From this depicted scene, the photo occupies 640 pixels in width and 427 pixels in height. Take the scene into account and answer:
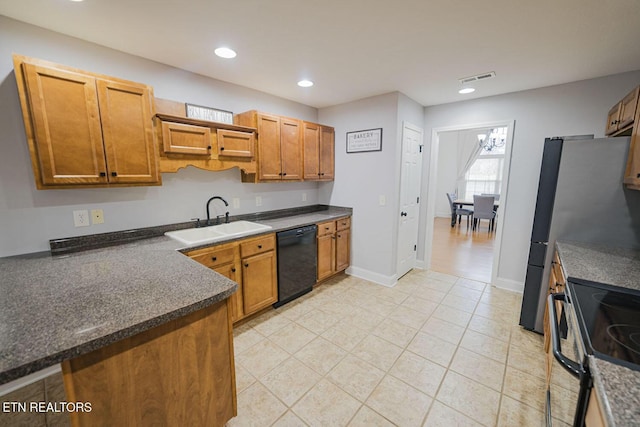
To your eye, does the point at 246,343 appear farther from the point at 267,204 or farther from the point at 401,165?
the point at 401,165

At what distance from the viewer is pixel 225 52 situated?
2.04m

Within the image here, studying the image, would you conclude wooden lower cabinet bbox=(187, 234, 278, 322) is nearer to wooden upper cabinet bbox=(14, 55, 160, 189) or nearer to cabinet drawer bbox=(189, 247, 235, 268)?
cabinet drawer bbox=(189, 247, 235, 268)

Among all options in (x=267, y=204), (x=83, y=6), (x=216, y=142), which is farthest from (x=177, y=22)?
(x=267, y=204)

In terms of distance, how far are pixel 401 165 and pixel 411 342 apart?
6.56ft

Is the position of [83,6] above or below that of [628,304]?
above

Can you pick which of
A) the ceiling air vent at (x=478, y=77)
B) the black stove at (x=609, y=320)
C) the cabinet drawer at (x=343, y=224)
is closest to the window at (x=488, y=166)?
the ceiling air vent at (x=478, y=77)

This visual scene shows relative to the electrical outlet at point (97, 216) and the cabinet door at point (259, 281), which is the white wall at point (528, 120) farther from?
the electrical outlet at point (97, 216)

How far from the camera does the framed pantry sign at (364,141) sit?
10.4ft

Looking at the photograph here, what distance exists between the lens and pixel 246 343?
2.21 meters

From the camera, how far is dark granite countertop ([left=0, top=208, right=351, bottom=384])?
0.84 metres

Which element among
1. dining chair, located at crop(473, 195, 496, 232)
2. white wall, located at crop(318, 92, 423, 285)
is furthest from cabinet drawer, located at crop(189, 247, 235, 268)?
dining chair, located at crop(473, 195, 496, 232)

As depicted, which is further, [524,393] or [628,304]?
[524,393]

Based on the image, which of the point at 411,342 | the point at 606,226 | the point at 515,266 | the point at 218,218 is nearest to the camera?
the point at 606,226

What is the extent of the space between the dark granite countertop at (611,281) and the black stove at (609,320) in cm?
6
